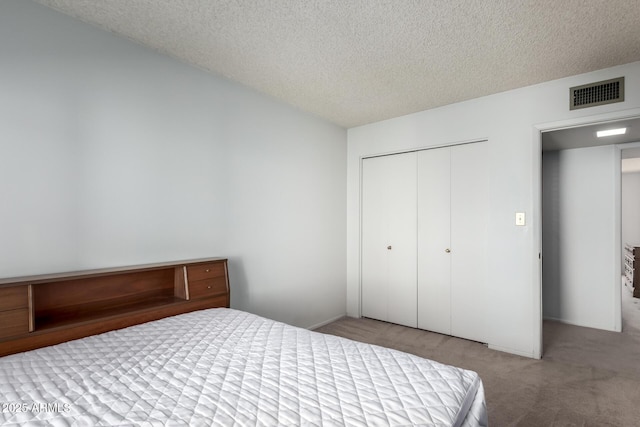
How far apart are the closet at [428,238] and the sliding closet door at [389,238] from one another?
12 millimetres

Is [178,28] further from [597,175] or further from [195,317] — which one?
[597,175]

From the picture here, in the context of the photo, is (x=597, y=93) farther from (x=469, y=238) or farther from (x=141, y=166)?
(x=141, y=166)

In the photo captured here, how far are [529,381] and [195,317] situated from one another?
2559 mm

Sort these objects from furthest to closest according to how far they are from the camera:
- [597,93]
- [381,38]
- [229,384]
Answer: [597,93], [381,38], [229,384]

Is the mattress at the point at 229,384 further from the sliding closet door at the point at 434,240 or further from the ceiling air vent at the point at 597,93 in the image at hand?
the ceiling air vent at the point at 597,93

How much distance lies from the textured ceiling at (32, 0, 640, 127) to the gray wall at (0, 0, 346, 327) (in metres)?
0.22

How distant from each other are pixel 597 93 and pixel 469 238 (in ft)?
5.33

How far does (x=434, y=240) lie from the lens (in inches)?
140

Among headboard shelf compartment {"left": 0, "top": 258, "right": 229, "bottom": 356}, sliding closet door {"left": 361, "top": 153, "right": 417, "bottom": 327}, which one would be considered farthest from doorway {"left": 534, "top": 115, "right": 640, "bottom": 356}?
headboard shelf compartment {"left": 0, "top": 258, "right": 229, "bottom": 356}

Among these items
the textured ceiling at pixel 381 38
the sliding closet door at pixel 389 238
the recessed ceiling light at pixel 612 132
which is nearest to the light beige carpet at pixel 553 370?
the sliding closet door at pixel 389 238

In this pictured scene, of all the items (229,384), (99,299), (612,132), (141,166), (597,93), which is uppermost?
(597,93)

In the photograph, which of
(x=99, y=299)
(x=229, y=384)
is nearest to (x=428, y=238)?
(x=229, y=384)

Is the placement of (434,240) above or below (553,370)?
above

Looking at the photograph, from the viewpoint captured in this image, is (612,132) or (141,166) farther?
(612,132)
